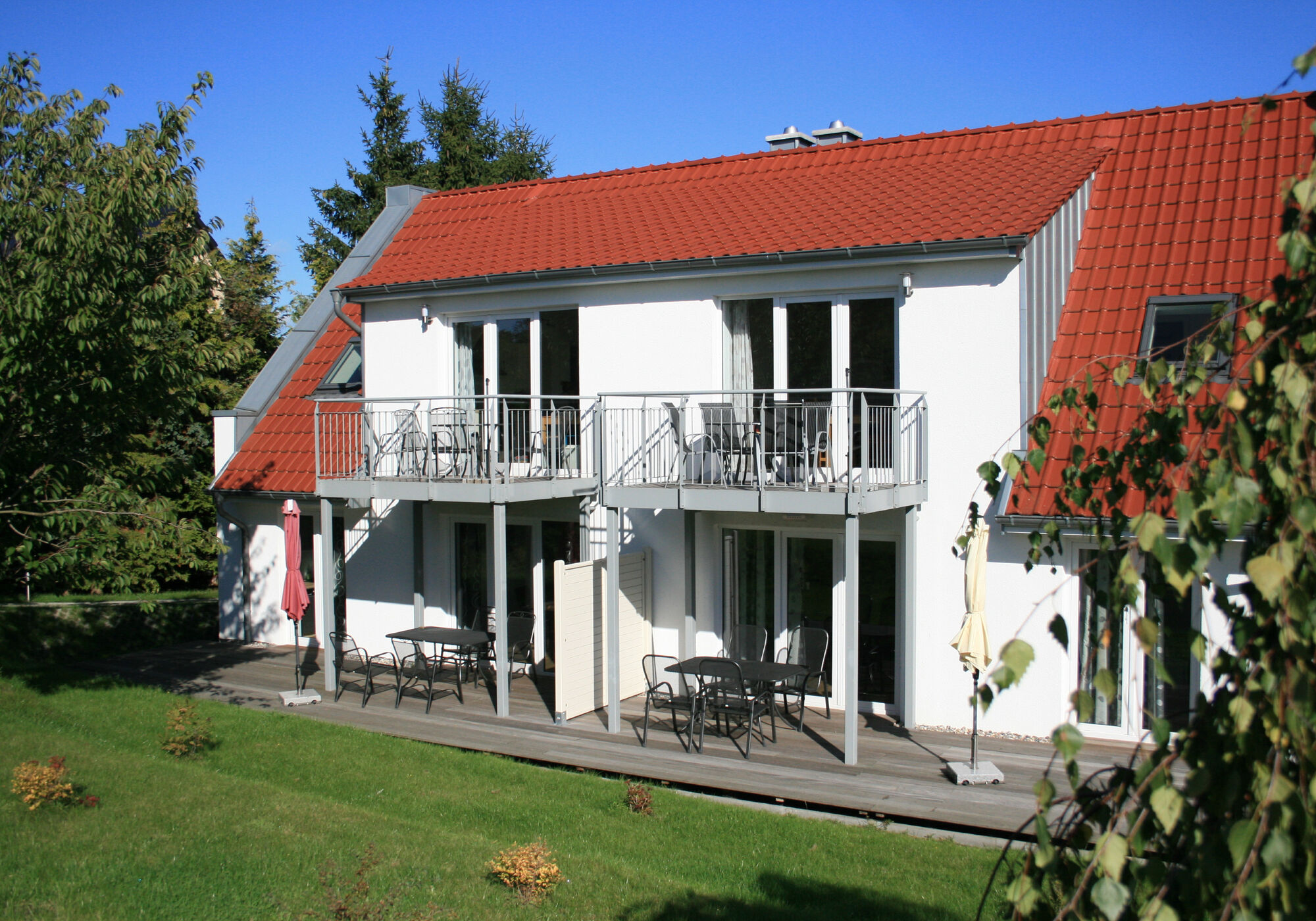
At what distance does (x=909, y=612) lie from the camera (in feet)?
36.8

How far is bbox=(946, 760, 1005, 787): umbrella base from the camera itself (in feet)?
30.9

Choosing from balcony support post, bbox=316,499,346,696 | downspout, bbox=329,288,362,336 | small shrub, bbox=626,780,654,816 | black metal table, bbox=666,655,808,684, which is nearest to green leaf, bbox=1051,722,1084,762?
small shrub, bbox=626,780,654,816

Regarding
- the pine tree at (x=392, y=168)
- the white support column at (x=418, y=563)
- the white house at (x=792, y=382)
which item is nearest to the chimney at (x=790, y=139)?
the white house at (x=792, y=382)

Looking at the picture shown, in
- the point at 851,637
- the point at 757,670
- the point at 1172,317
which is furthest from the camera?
the point at 1172,317

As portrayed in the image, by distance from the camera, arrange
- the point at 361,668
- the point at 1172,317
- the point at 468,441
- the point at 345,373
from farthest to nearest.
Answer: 1. the point at 345,373
2. the point at 361,668
3. the point at 468,441
4. the point at 1172,317

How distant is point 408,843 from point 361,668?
17.9ft

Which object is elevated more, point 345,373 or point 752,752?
point 345,373

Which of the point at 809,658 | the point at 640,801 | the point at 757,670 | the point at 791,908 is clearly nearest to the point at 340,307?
the point at 809,658

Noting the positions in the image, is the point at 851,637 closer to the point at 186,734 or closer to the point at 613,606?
the point at 613,606

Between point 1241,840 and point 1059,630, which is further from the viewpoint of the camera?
point 1059,630

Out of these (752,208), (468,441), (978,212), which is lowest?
(468,441)

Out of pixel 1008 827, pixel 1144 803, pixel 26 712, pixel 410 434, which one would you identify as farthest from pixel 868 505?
pixel 26 712

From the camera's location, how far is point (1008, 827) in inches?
328

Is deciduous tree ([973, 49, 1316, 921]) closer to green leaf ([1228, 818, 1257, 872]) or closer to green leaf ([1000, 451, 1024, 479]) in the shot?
green leaf ([1228, 818, 1257, 872])
